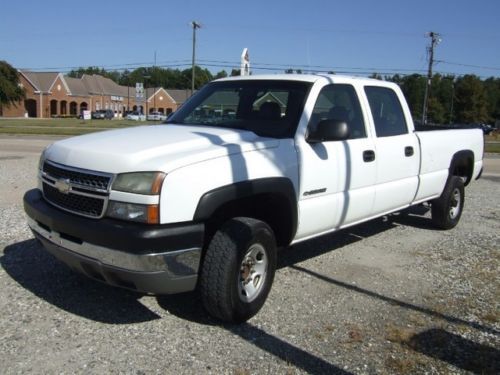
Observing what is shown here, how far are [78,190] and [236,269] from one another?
1.28 metres

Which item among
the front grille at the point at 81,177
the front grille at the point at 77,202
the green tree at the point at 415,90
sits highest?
the green tree at the point at 415,90

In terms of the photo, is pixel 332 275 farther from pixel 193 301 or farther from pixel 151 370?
pixel 151 370

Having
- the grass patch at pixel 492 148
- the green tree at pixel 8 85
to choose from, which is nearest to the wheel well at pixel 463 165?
the grass patch at pixel 492 148

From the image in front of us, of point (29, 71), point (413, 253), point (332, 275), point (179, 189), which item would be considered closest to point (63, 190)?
point (179, 189)

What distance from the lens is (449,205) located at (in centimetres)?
730

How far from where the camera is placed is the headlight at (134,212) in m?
3.43

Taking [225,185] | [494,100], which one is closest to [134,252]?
[225,185]

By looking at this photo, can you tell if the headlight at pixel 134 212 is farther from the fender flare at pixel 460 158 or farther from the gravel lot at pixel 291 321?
the fender flare at pixel 460 158

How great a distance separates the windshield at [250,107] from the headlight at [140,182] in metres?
1.34

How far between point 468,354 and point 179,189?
2349 millimetres

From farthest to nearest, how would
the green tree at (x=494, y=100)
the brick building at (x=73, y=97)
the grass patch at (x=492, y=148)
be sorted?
the green tree at (x=494, y=100), the brick building at (x=73, y=97), the grass patch at (x=492, y=148)

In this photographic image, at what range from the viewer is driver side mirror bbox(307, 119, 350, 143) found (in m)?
4.43

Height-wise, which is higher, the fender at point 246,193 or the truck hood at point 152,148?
the truck hood at point 152,148

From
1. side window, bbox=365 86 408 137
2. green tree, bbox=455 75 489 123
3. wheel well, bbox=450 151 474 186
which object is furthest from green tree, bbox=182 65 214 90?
side window, bbox=365 86 408 137
